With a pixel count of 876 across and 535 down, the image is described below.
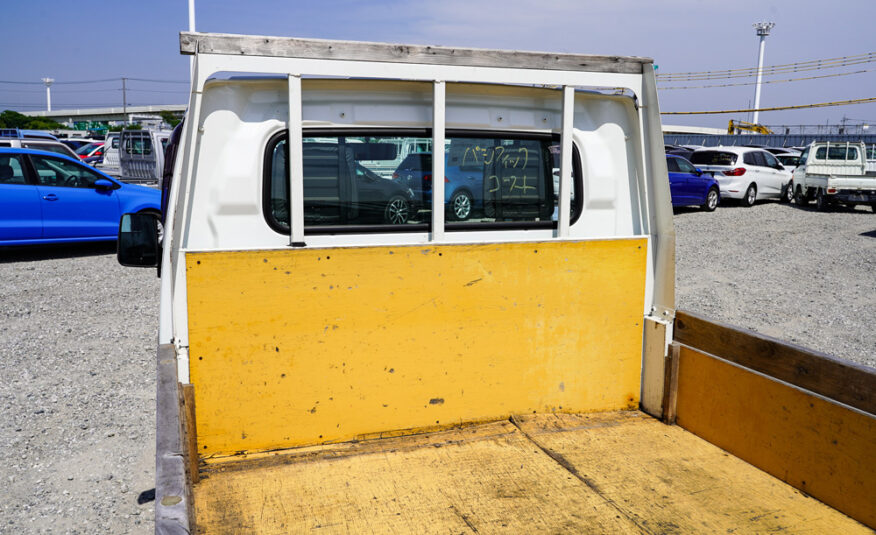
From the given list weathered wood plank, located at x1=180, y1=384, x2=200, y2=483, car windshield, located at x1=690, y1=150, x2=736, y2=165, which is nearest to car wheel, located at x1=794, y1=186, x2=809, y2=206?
car windshield, located at x1=690, y1=150, x2=736, y2=165

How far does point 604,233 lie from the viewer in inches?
143

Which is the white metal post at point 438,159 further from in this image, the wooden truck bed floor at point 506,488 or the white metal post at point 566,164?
the wooden truck bed floor at point 506,488

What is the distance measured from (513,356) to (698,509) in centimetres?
111

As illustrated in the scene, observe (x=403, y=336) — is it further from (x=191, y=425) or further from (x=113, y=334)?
(x=113, y=334)

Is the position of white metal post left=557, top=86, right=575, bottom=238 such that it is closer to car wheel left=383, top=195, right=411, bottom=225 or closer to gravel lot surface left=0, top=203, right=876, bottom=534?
car wheel left=383, top=195, right=411, bottom=225

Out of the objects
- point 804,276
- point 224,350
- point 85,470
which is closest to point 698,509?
point 224,350

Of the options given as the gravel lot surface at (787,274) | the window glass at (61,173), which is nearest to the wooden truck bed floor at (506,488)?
the gravel lot surface at (787,274)

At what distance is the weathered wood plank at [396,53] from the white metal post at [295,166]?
15cm

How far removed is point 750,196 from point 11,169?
18081mm

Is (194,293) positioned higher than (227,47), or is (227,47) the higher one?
(227,47)

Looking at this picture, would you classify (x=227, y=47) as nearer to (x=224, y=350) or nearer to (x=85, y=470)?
(x=224, y=350)

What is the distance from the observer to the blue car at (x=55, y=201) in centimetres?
1066

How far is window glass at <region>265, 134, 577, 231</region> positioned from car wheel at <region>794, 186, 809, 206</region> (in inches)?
715

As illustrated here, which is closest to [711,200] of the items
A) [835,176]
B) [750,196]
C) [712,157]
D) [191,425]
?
[712,157]
